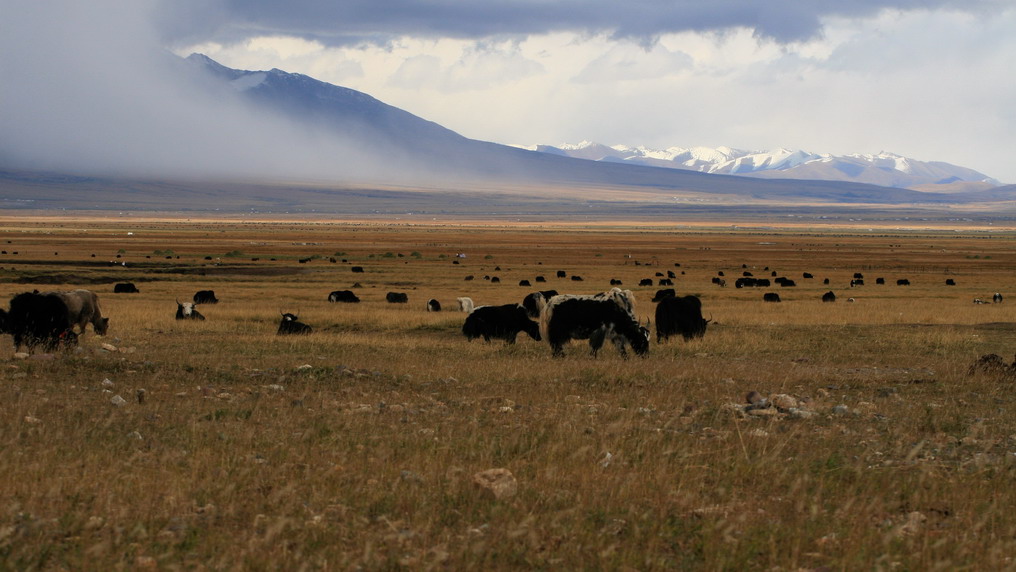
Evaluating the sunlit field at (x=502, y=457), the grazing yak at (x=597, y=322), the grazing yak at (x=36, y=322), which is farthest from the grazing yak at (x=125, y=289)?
the grazing yak at (x=597, y=322)

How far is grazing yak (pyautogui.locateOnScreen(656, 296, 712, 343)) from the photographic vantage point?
22.7m

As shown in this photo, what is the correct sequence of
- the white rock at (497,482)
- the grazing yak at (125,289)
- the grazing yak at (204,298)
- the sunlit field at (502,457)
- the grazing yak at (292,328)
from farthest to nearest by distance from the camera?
the grazing yak at (125,289) < the grazing yak at (204,298) < the grazing yak at (292,328) < the white rock at (497,482) < the sunlit field at (502,457)

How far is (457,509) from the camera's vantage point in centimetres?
681

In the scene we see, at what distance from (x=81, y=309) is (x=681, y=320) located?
13069mm

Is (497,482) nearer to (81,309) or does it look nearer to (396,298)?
(81,309)

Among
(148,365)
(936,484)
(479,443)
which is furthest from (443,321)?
(936,484)

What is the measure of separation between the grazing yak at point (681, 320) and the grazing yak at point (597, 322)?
4227 mm

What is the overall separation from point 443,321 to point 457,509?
69.8 feet

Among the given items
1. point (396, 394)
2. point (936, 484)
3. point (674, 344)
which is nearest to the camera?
point (936, 484)

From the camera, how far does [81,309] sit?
20.1 meters

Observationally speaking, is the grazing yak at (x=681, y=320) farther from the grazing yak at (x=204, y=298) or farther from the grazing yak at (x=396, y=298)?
the grazing yak at (x=204, y=298)

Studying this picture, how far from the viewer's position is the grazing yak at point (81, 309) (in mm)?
19219

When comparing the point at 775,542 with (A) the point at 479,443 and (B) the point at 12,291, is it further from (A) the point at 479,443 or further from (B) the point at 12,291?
(B) the point at 12,291

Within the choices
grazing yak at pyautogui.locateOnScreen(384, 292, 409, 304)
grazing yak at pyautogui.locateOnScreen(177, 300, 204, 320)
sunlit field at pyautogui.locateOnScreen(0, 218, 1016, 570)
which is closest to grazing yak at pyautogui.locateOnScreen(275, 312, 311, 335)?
grazing yak at pyautogui.locateOnScreen(177, 300, 204, 320)
